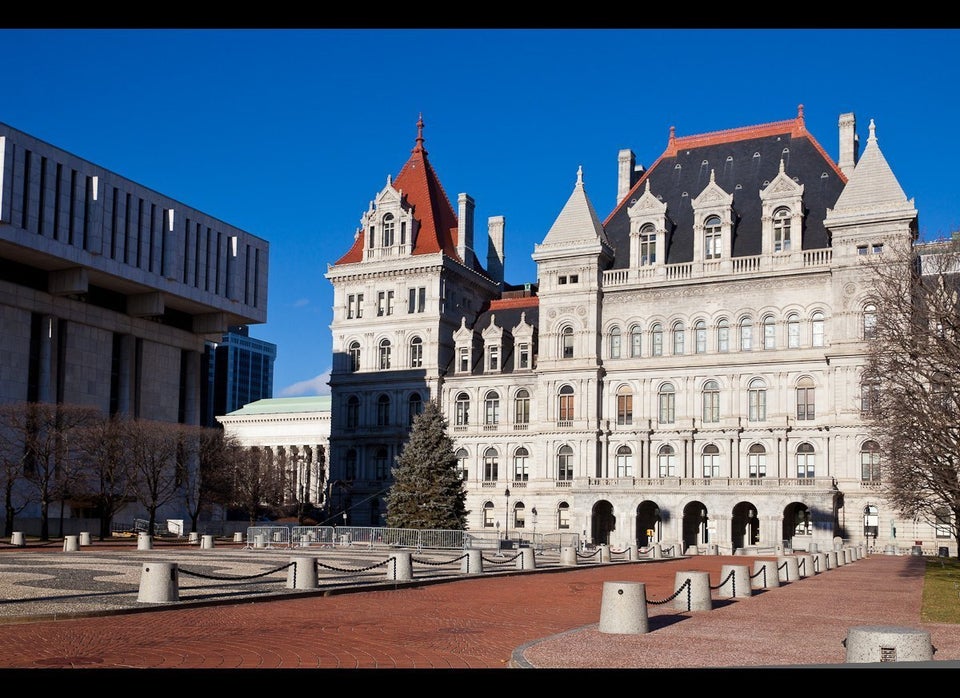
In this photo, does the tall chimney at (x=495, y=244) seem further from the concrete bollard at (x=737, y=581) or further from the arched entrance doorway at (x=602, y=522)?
the concrete bollard at (x=737, y=581)

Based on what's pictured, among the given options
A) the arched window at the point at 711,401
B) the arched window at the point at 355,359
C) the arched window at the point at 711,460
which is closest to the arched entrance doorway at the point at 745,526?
the arched window at the point at 711,460

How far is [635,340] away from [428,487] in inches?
909

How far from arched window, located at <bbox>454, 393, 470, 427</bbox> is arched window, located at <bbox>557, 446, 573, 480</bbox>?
9.44 m

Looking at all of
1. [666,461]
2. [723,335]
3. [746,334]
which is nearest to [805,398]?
[746,334]

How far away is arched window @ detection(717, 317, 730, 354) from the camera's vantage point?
76.4 meters

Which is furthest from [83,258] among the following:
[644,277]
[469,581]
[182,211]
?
[469,581]

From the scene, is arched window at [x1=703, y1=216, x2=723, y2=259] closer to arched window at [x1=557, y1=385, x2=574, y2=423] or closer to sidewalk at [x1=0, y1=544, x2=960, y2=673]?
arched window at [x1=557, y1=385, x2=574, y2=423]

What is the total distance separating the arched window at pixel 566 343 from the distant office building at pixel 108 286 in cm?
3167

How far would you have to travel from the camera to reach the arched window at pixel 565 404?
80688 millimetres

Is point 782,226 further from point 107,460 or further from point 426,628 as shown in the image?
point 426,628

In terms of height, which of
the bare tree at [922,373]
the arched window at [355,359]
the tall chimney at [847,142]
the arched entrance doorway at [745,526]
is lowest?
the arched entrance doorway at [745,526]

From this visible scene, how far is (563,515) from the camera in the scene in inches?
3157

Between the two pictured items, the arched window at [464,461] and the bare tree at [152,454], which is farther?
the arched window at [464,461]

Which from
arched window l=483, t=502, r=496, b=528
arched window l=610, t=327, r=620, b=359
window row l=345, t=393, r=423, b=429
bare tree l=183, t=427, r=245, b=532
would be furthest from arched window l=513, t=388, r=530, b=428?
bare tree l=183, t=427, r=245, b=532
